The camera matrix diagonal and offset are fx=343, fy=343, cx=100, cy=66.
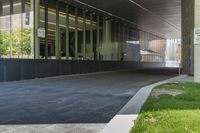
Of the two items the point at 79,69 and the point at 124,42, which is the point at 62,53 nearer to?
the point at 79,69

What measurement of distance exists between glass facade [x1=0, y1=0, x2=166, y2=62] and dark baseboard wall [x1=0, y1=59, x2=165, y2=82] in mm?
459

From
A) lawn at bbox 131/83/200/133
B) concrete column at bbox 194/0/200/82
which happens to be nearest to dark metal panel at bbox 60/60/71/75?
concrete column at bbox 194/0/200/82

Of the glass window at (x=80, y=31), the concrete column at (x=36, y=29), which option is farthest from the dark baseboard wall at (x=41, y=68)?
the glass window at (x=80, y=31)

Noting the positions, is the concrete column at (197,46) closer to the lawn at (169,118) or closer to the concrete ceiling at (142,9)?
the lawn at (169,118)

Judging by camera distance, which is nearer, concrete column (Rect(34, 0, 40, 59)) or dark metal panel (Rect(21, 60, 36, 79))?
dark metal panel (Rect(21, 60, 36, 79))

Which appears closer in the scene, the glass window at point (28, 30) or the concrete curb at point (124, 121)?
the concrete curb at point (124, 121)

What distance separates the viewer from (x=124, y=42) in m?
38.2

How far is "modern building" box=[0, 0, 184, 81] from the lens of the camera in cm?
1897

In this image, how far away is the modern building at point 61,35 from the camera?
62.2 ft

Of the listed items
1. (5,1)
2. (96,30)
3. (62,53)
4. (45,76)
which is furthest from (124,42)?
(5,1)

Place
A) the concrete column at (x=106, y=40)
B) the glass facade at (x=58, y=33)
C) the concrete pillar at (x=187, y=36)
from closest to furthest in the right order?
the glass facade at (x=58, y=33) < the concrete pillar at (x=187, y=36) < the concrete column at (x=106, y=40)

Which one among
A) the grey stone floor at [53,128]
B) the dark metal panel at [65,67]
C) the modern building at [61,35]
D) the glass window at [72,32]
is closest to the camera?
the grey stone floor at [53,128]

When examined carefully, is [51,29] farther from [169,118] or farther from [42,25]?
[169,118]

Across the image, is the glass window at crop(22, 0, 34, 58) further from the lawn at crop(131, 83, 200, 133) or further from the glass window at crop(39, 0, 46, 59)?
the lawn at crop(131, 83, 200, 133)
